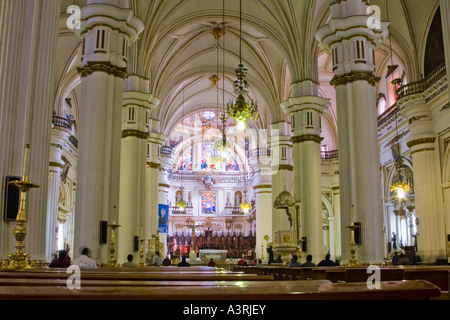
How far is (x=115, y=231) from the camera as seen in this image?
12320 millimetres

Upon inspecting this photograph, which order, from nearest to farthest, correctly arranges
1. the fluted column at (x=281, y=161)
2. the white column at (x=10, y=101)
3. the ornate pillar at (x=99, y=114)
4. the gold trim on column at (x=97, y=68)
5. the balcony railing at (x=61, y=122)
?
the white column at (x=10, y=101) < the ornate pillar at (x=99, y=114) < the gold trim on column at (x=97, y=68) < the balcony railing at (x=61, y=122) < the fluted column at (x=281, y=161)

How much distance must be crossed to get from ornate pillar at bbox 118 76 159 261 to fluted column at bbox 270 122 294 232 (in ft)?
21.3

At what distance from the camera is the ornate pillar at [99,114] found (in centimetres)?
1130

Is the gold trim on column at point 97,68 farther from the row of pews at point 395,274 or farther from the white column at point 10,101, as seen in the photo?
the row of pews at point 395,274

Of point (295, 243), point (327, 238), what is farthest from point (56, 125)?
point (327, 238)

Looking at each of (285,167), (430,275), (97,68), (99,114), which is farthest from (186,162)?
(430,275)

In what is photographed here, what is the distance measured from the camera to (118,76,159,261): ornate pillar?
55.8 feet

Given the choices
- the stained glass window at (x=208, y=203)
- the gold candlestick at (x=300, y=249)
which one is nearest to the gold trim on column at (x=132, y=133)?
the gold candlestick at (x=300, y=249)

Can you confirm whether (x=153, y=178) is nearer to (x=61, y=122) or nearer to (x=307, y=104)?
(x=61, y=122)

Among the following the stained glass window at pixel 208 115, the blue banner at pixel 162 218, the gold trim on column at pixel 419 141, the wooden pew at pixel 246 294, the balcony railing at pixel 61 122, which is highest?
the stained glass window at pixel 208 115

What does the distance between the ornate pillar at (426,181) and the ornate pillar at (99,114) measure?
10910mm

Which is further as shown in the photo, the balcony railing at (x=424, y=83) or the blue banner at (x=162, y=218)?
the blue banner at (x=162, y=218)

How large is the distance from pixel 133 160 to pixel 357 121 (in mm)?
8593
